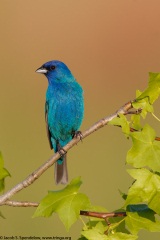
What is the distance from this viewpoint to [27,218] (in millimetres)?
5523

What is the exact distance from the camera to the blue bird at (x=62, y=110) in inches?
167

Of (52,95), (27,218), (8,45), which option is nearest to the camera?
(52,95)

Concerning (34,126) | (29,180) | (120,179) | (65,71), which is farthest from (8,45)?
(29,180)

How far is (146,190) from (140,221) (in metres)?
0.11

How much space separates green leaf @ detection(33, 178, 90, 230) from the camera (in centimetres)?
186

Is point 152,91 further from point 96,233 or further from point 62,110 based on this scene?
point 62,110

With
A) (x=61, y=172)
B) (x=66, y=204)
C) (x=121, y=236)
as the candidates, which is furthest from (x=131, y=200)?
(x=61, y=172)

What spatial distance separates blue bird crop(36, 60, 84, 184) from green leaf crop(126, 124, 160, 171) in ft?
7.49

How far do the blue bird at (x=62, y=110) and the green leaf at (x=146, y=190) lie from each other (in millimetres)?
2350

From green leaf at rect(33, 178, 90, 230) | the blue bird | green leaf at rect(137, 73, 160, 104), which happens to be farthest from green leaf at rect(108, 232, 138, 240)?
the blue bird

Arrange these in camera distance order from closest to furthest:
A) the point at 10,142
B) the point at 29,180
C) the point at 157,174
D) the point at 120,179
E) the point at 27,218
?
the point at 157,174
the point at 29,180
the point at 27,218
the point at 120,179
the point at 10,142

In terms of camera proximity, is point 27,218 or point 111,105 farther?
point 111,105

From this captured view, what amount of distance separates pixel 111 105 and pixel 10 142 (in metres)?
1.16

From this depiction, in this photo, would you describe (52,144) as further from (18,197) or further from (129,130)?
(129,130)
